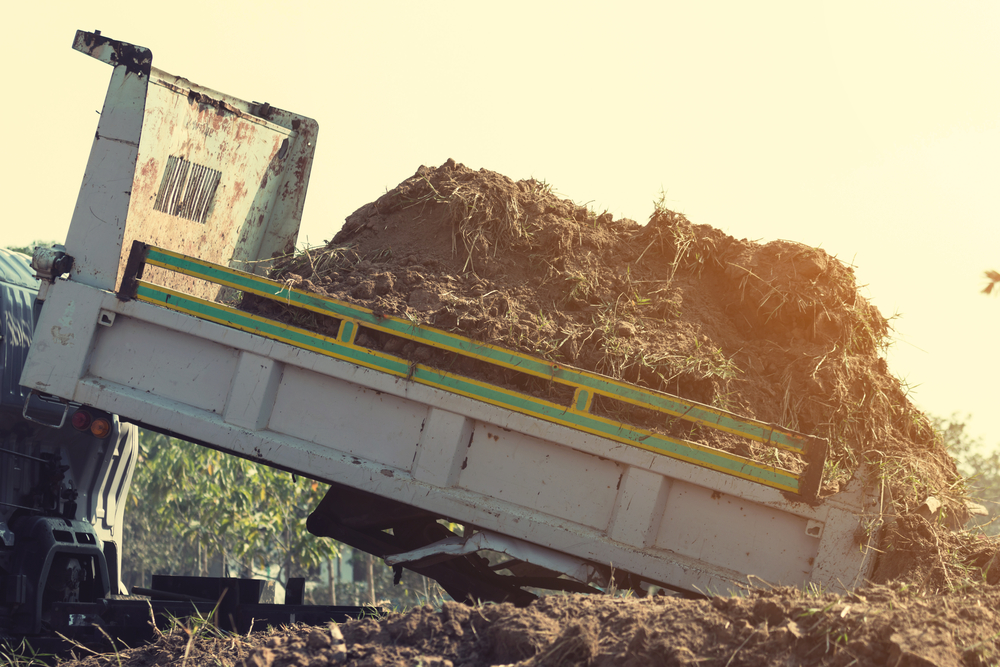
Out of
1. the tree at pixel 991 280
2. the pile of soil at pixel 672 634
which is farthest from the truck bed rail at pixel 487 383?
the tree at pixel 991 280

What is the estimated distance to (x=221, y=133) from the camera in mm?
4711

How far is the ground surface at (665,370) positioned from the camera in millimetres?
2727

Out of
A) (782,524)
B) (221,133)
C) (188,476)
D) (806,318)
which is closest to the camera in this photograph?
(782,524)

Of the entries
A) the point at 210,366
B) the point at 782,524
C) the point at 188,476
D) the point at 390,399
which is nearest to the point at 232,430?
the point at 210,366

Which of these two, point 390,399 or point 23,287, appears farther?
point 23,287

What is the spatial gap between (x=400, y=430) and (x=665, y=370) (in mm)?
1277

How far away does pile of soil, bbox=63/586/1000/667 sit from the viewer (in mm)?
2631

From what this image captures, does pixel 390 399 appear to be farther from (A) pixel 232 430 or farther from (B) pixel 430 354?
(A) pixel 232 430

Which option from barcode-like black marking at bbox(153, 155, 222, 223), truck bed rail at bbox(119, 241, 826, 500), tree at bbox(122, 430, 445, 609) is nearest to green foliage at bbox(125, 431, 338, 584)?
tree at bbox(122, 430, 445, 609)

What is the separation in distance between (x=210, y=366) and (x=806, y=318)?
9.78 ft

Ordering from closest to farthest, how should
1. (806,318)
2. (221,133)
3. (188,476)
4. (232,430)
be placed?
(232,430), (806,318), (221,133), (188,476)

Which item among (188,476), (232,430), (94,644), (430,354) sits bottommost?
(188,476)

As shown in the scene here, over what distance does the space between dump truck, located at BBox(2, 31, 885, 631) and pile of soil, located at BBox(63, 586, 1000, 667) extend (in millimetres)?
566

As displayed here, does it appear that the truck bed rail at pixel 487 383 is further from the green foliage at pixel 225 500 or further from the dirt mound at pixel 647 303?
the green foliage at pixel 225 500
